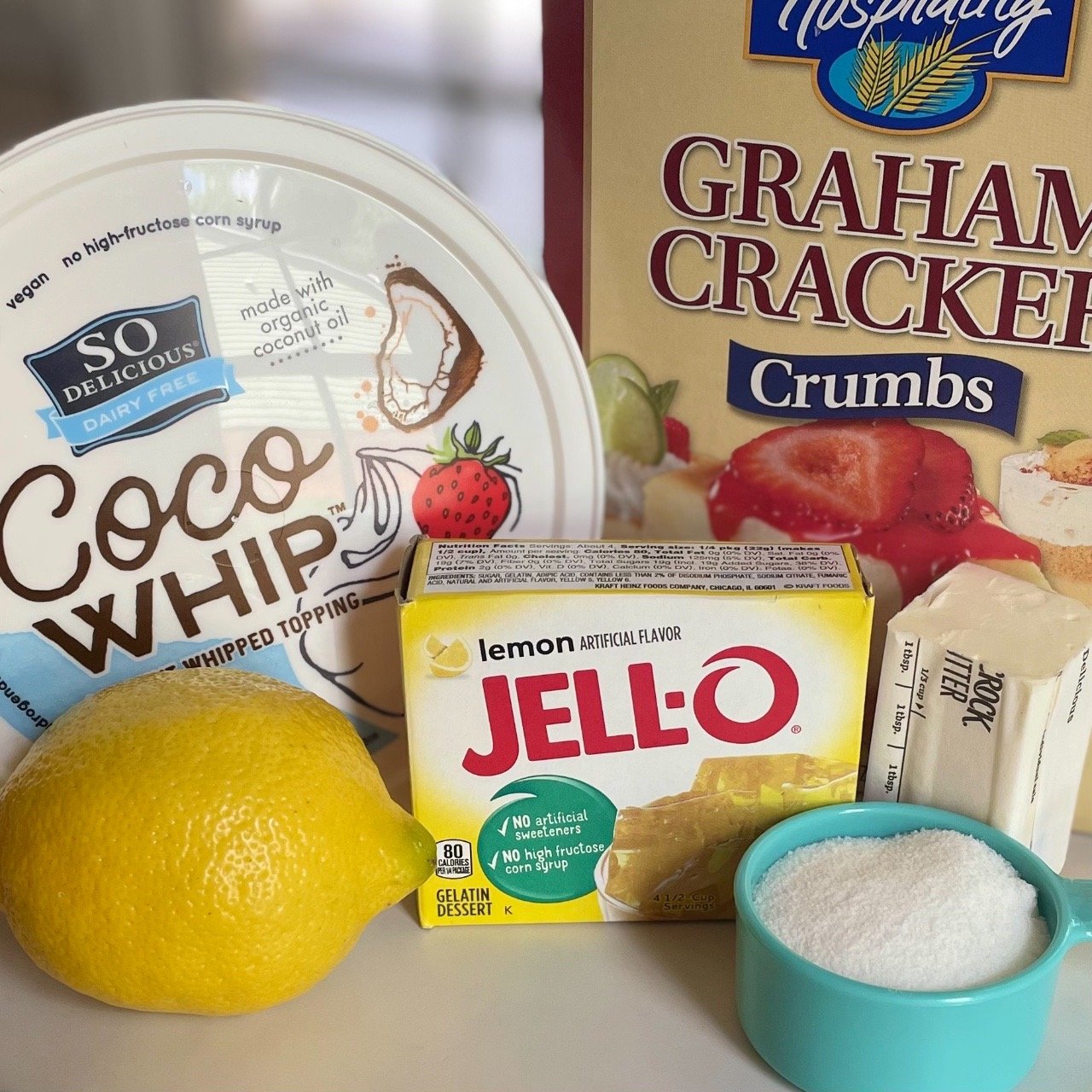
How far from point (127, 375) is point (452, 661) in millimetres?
248

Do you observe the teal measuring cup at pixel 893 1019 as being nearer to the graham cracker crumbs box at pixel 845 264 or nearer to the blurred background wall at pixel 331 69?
the graham cracker crumbs box at pixel 845 264

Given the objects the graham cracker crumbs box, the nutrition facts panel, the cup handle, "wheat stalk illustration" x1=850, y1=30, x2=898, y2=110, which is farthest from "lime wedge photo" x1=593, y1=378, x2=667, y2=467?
the cup handle

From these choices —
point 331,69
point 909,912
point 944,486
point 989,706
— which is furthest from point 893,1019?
point 331,69

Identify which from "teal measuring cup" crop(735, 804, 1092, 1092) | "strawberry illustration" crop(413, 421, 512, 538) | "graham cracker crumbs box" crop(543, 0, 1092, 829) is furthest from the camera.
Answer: "strawberry illustration" crop(413, 421, 512, 538)

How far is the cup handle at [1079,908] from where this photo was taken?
1.78 feet

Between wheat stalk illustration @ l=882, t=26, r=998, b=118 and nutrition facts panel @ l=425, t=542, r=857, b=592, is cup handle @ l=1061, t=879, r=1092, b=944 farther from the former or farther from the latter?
wheat stalk illustration @ l=882, t=26, r=998, b=118

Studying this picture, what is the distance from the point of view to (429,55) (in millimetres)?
723

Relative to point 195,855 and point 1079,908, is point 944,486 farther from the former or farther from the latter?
point 195,855

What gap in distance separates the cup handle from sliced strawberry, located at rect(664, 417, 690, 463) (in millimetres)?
328

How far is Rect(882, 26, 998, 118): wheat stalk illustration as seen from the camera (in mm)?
594

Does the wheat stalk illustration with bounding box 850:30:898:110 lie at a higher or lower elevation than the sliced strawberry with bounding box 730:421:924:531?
Result: higher

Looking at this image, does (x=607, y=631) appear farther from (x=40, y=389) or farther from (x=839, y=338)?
(x=40, y=389)

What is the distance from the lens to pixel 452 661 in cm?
58

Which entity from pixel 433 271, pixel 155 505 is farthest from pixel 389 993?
pixel 433 271
